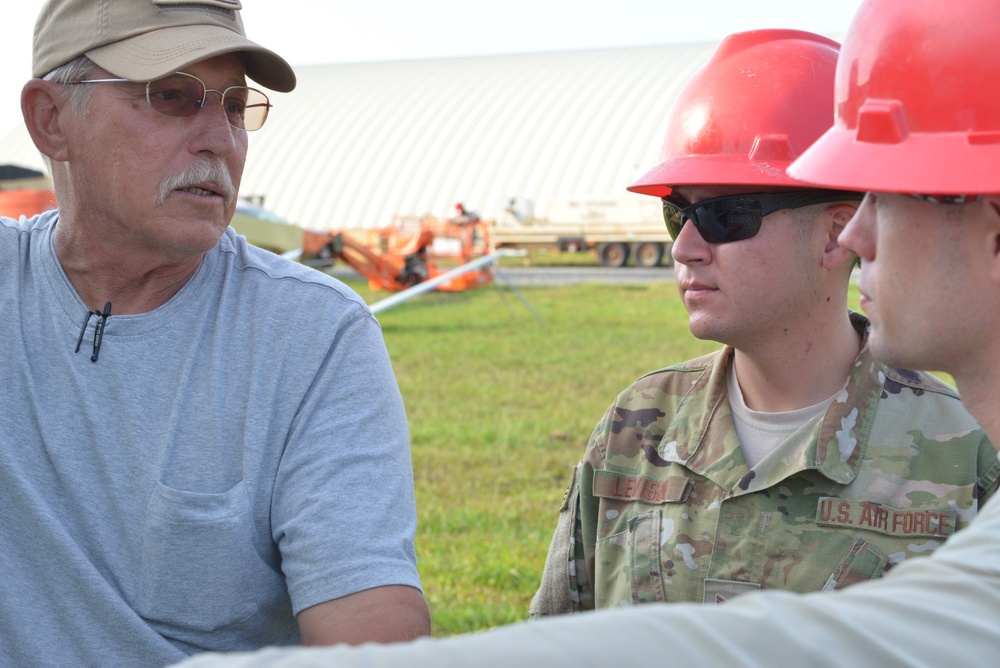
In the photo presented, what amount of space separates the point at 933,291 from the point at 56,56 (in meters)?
2.05

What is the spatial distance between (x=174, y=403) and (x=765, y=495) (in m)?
1.29

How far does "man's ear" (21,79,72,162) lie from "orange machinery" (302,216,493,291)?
17.0 meters

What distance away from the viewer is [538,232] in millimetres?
33688

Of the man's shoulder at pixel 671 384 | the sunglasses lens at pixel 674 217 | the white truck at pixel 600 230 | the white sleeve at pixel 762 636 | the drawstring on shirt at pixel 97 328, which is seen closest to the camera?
the white sleeve at pixel 762 636

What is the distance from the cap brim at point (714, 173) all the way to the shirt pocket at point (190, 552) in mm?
1201

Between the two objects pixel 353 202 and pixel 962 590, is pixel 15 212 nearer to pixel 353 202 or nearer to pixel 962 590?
pixel 962 590

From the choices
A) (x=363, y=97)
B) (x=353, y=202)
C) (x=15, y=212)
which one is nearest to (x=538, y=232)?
(x=353, y=202)

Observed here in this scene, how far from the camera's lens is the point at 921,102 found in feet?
4.80

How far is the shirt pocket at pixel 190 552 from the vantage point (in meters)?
2.17

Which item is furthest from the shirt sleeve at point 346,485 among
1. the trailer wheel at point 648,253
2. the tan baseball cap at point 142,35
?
the trailer wheel at point 648,253

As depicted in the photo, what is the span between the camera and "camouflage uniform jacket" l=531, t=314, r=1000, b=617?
2.26m

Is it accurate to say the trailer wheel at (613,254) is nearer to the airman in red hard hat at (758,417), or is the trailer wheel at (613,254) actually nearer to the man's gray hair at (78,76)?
the airman in red hard hat at (758,417)

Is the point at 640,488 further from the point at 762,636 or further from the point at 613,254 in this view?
the point at 613,254

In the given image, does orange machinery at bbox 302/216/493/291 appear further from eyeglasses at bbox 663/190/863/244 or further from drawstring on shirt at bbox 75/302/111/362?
eyeglasses at bbox 663/190/863/244
